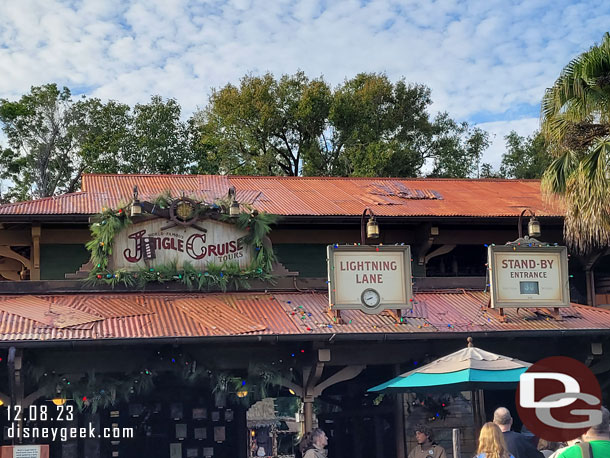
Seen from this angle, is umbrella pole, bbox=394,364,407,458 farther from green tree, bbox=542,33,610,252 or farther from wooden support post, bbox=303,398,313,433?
green tree, bbox=542,33,610,252

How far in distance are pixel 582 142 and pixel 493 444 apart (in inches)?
386

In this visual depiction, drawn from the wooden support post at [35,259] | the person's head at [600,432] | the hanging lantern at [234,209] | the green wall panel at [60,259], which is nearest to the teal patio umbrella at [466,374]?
the hanging lantern at [234,209]

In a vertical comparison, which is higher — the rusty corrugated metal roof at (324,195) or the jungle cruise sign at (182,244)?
the rusty corrugated metal roof at (324,195)

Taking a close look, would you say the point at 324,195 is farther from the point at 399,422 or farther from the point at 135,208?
the point at 399,422

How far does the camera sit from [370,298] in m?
14.5

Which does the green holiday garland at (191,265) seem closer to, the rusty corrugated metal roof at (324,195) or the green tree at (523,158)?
the rusty corrugated metal roof at (324,195)

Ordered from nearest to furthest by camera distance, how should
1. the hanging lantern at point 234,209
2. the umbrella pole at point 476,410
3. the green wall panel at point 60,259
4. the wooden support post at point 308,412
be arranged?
the wooden support post at point 308,412, the umbrella pole at point 476,410, the hanging lantern at point 234,209, the green wall panel at point 60,259

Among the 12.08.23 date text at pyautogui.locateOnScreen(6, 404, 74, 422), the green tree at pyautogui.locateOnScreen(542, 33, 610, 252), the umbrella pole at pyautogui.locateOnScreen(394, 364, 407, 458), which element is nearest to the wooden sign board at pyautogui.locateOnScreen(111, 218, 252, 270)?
the 12.08.23 date text at pyautogui.locateOnScreen(6, 404, 74, 422)

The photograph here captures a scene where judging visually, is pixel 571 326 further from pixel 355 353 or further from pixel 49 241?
pixel 49 241

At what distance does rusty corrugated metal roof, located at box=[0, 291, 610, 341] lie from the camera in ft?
42.4

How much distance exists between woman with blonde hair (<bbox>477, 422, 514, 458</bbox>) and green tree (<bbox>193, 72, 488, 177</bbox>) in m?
27.8

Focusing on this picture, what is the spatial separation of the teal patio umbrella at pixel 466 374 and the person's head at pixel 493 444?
3807 mm

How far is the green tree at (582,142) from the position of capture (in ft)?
49.0

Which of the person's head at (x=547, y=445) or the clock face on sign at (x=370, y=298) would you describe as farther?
the clock face on sign at (x=370, y=298)
